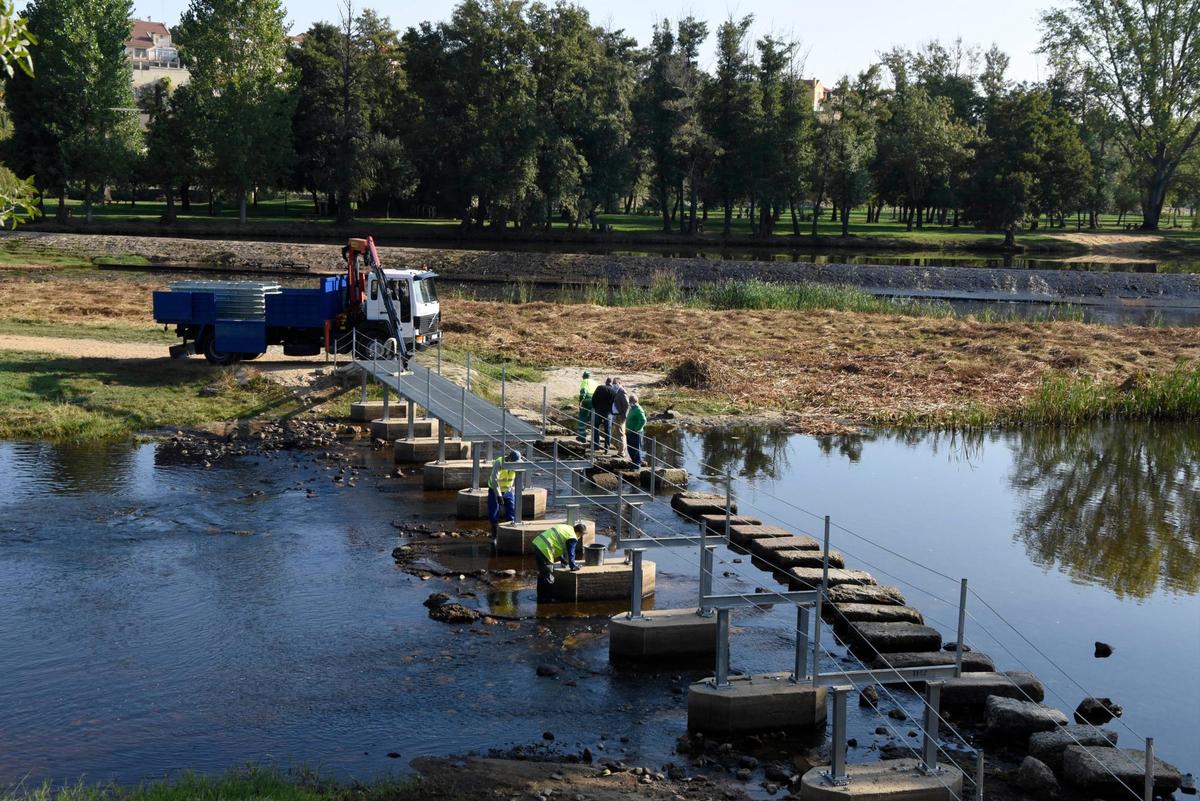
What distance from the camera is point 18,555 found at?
20844 mm

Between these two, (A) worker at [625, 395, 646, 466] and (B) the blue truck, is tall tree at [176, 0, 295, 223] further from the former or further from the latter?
(A) worker at [625, 395, 646, 466]

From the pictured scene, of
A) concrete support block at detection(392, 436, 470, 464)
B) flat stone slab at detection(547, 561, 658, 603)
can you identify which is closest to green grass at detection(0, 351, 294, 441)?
concrete support block at detection(392, 436, 470, 464)

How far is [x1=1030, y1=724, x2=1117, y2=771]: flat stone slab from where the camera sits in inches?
552

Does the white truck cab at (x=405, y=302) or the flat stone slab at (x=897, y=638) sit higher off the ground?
the white truck cab at (x=405, y=302)

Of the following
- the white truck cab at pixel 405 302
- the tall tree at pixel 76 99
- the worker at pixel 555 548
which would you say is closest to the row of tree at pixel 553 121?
the tall tree at pixel 76 99

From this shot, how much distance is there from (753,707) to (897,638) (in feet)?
11.7

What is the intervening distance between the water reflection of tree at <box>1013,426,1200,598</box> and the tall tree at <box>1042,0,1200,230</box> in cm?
8046

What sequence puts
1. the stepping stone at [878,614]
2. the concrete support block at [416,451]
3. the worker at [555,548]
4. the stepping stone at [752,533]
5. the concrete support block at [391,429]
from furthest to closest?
the concrete support block at [391,429] → the concrete support block at [416,451] → the stepping stone at [752,533] → the worker at [555,548] → the stepping stone at [878,614]

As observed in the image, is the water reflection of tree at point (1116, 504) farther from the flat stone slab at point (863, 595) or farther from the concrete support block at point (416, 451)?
the concrete support block at point (416, 451)

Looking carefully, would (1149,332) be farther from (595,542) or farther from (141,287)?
(141,287)

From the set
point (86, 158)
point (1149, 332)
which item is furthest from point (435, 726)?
point (86, 158)

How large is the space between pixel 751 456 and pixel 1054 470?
790 centimetres

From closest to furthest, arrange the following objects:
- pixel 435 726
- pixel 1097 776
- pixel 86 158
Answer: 1. pixel 1097 776
2. pixel 435 726
3. pixel 86 158

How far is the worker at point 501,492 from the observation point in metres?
22.3
